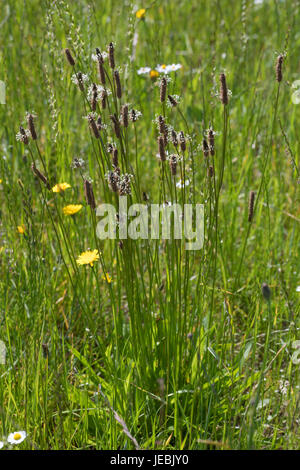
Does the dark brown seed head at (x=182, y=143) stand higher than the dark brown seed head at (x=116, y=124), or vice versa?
the dark brown seed head at (x=116, y=124)

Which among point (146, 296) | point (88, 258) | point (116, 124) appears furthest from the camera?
point (88, 258)

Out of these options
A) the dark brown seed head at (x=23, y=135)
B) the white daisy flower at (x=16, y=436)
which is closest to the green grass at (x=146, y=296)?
the white daisy flower at (x=16, y=436)

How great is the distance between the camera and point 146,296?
1442mm

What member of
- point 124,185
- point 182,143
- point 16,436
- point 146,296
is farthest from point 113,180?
point 16,436

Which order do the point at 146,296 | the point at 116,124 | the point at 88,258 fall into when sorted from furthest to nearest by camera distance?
the point at 88,258 → the point at 146,296 → the point at 116,124

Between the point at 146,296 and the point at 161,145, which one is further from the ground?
the point at 161,145

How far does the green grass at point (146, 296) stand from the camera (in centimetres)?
132

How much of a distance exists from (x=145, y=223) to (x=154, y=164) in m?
1.17

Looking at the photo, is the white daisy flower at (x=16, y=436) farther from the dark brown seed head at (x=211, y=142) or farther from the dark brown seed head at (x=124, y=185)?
the dark brown seed head at (x=211, y=142)

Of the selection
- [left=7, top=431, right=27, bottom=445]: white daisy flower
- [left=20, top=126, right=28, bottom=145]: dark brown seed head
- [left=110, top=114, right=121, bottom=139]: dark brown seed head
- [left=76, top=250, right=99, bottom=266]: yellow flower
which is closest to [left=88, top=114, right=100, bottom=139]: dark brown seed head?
[left=110, top=114, right=121, bottom=139]: dark brown seed head

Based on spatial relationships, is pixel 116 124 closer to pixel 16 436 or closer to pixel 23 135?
pixel 23 135

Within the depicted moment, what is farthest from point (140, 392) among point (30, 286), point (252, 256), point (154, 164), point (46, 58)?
point (46, 58)
